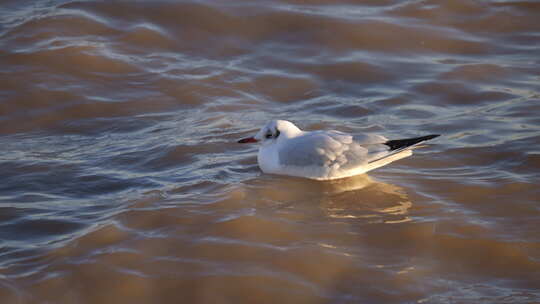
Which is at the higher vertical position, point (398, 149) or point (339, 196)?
point (398, 149)

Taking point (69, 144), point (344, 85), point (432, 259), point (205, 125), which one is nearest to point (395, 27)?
point (344, 85)

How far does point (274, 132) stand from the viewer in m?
6.86

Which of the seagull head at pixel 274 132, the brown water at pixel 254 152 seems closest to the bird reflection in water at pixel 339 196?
the brown water at pixel 254 152

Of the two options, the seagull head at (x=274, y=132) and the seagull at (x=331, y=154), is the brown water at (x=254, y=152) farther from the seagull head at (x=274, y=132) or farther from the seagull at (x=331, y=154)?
the seagull head at (x=274, y=132)

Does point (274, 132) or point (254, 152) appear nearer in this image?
point (274, 132)

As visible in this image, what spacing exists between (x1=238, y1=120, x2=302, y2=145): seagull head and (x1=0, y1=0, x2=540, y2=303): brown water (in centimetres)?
33

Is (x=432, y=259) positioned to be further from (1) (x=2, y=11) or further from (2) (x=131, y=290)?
(1) (x=2, y=11)

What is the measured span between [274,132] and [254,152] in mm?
710

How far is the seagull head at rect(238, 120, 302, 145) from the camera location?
6809 mm

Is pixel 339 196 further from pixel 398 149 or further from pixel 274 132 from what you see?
pixel 274 132

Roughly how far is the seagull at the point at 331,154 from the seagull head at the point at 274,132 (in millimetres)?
85

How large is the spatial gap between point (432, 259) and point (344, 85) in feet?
13.4

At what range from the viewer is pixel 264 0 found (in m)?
10.9

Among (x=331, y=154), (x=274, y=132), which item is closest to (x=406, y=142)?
(x=331, y=154)
